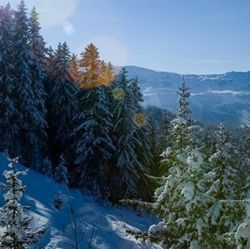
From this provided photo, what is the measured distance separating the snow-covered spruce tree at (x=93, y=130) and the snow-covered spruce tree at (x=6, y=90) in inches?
225

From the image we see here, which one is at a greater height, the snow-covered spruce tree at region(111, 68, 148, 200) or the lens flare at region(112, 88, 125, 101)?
the lens flare at region(112, 88, 125, 101)

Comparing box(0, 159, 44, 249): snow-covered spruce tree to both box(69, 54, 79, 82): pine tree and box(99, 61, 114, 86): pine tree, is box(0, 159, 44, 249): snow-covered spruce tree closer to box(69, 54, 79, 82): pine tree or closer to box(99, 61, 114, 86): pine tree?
box(99, 61, 114, 86): pine tree

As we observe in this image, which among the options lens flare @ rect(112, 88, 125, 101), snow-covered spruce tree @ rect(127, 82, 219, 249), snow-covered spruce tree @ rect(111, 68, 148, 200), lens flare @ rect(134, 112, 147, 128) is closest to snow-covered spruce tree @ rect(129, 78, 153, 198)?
lens flare @ rect(134, 112, 147, 128)

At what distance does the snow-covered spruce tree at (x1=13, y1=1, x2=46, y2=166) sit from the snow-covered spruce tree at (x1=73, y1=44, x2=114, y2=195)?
391cm

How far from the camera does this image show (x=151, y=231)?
15930mm

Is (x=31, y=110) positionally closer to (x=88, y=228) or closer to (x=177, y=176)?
(x=88, y=228)

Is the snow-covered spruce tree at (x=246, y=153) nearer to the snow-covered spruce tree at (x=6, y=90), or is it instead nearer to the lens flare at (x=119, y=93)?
the lens flare at (x=119, y=93)

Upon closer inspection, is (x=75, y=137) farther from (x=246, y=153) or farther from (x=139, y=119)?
(x=246, y=153)

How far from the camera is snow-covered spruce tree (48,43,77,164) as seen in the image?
158ft

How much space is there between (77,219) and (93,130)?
10.6 meters

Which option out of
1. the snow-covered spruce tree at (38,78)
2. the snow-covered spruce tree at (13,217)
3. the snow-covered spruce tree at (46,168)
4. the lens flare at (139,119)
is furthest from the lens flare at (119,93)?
the snow-covered spruce tree at (13,217)

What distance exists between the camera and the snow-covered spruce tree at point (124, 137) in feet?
148

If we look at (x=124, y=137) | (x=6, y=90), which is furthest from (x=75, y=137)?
(x=6, y=90)

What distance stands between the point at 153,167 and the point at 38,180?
16.2 m
